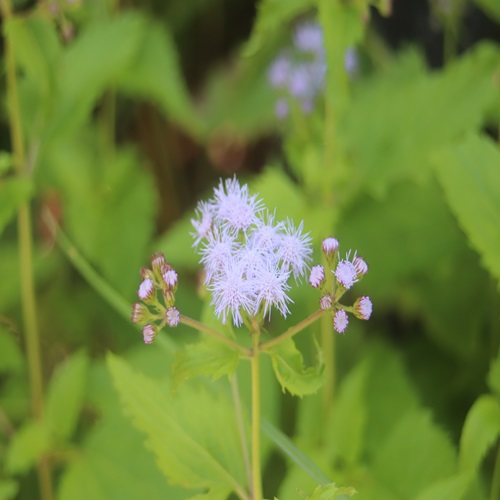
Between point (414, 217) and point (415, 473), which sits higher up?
point (414, 217)

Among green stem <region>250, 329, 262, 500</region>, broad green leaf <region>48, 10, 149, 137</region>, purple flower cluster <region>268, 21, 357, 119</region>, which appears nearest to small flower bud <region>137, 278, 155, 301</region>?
green stem <region>250, 329, 262, 500</region>

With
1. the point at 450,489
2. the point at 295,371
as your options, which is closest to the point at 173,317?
the point at 295,371

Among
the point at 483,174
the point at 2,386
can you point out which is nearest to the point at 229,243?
the point at 483,174

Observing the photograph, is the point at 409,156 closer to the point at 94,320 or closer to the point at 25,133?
the point at 25,133

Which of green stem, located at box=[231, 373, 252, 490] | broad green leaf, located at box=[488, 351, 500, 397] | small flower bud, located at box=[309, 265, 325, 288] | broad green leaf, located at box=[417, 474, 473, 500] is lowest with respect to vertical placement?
broad green leaf, located at box=[417, 474, 473, 500]

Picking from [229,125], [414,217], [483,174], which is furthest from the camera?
[229,125]

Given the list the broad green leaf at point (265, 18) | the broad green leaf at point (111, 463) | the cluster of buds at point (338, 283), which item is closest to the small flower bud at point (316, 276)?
the cluster of buds at point (338, 283)

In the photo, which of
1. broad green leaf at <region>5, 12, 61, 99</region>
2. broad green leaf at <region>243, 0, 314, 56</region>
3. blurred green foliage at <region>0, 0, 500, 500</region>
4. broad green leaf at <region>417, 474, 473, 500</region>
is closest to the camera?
broad green leaf at <region>417, 474, 473, 500</region>

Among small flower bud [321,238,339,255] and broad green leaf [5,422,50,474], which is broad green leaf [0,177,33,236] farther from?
small flower bud [321,238,339,255]
